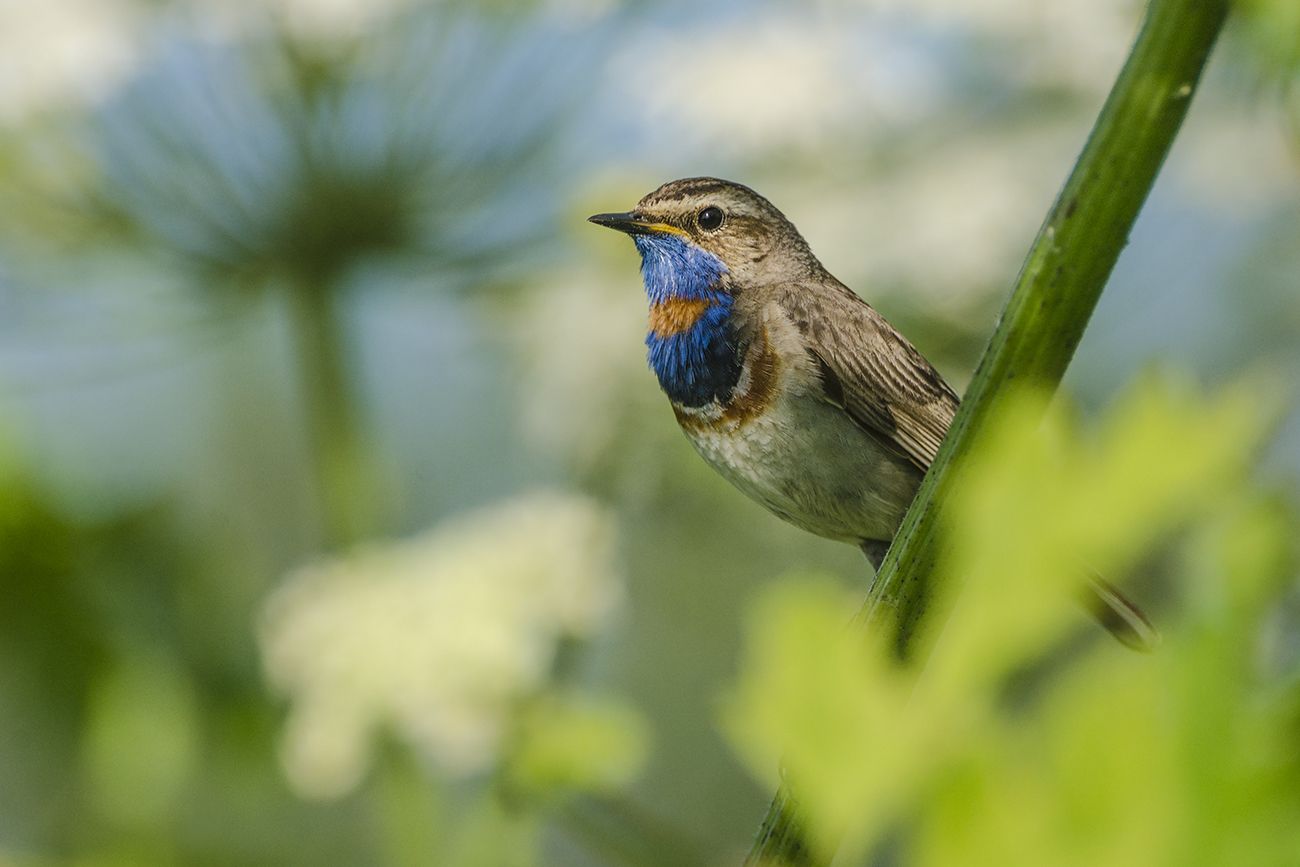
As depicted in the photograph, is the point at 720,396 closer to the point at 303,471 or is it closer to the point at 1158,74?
the point at 1158,74

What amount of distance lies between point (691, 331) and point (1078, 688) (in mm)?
251

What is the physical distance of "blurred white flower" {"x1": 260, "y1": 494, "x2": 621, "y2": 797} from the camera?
855 mm

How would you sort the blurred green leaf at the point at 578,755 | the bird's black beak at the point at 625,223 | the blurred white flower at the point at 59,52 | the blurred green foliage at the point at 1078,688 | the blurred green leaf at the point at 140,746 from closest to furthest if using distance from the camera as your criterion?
the blurred green foliage at the point at 1078,688 < the bird's black beak at the point at 625,223 < the blurred green leaf at the point at 578,755 < the blurred green leaf at the point at 140,746 < the blurred white flower at the point at 59,52

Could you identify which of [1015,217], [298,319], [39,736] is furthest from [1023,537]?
[39,736]

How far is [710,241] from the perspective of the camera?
39 centimetres

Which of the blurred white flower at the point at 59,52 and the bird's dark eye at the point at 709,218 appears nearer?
the bird's dark eye at the point at 709,218

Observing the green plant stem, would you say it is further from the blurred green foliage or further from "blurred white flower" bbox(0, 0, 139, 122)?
the blurred green foliage

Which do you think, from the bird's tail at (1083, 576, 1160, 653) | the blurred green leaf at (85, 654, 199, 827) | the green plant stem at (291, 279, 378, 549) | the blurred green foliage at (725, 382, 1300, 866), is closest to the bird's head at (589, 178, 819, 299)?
the bird's tail at (1083, 576, 1160, 653)

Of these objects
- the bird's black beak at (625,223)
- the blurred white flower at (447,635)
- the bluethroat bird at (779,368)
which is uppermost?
the bird's black beak at (625,223)

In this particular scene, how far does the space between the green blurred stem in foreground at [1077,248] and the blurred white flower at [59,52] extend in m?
1.07

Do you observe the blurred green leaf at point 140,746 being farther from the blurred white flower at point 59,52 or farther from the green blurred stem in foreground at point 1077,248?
the green blurred stem in foreground at point 1077,248

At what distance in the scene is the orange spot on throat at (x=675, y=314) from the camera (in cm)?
36

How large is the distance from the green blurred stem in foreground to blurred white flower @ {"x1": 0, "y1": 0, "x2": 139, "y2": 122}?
3.53ft

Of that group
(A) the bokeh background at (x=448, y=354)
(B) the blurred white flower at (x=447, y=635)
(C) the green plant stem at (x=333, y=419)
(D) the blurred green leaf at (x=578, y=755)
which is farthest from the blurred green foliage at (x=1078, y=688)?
(C) the green plant stem at (x=333, y=419)
